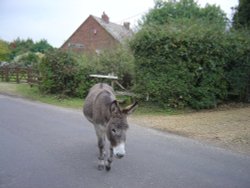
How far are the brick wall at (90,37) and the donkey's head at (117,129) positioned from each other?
34711 millimetres

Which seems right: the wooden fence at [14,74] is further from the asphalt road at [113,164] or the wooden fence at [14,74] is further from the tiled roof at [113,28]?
the asphalt road at [113,164]

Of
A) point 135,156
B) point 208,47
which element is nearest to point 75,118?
point 135,156

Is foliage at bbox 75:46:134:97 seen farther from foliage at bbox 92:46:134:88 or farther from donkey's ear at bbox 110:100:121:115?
donkey's ear at bbox 110:100:121:115

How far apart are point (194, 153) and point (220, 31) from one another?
26.7 ft

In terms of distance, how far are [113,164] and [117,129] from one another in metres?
1.52

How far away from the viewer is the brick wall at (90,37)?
40438 mm

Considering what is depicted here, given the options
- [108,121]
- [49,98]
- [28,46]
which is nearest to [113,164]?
[108,121]

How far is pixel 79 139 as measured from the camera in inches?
330

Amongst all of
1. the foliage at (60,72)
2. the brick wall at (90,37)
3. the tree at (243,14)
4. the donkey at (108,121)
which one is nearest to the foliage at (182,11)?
the brick wall at (90,37)

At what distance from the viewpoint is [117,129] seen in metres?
5.19

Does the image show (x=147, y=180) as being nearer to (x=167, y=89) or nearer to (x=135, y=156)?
(x=135, y=156)

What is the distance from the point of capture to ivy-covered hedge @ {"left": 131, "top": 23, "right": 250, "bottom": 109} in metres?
13.2

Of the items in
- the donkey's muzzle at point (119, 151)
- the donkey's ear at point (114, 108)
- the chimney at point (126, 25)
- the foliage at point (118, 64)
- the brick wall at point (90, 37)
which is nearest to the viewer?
the donkey's muzzle at point (119, 151)

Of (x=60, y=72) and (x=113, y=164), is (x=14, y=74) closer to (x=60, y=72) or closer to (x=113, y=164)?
(x=60, y=72)
